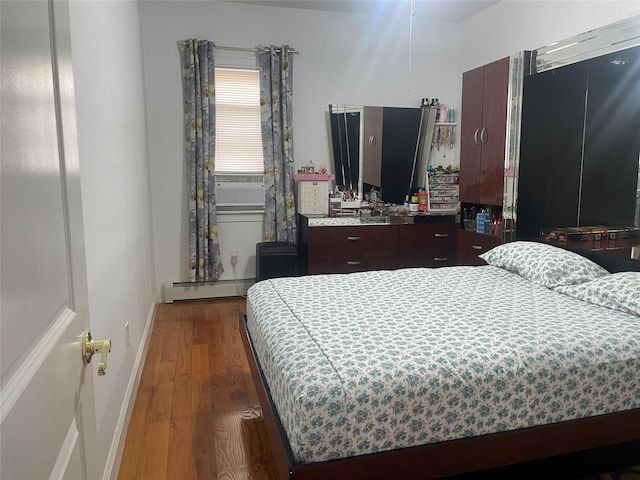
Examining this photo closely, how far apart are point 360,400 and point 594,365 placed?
905 mm

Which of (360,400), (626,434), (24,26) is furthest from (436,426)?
(24,26)

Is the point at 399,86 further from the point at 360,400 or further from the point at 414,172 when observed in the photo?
the point at 360,400

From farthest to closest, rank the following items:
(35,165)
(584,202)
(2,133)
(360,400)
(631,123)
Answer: (584,202) → (631,123) → (360,400) → (35,165) → (2,133)

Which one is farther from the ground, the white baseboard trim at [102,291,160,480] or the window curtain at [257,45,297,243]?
the window curtain at [257,45,297,243]

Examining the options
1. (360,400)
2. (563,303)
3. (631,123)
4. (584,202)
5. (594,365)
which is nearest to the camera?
(360,400)

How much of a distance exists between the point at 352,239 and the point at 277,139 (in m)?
1.15

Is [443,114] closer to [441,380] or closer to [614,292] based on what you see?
[614,292]

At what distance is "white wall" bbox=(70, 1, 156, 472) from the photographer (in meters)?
1.69

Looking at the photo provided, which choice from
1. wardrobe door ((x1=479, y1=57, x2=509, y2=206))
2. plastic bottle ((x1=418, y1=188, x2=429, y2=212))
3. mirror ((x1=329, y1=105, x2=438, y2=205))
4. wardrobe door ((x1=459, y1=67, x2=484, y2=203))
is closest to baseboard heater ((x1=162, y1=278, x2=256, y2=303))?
mirror ((x1=329, y1=105, x2=438, y2=205))

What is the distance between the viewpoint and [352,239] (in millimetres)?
4148

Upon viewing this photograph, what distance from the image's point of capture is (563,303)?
7.30 feet

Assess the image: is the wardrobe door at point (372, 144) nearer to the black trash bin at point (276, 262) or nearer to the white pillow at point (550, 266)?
the black trash bin at point (276, 262)

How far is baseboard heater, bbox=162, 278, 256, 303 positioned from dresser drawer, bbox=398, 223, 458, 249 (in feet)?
4.98

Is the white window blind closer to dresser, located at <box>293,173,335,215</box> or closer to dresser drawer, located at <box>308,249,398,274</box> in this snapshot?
dresser, located at <box>293,173,335,215</box>
